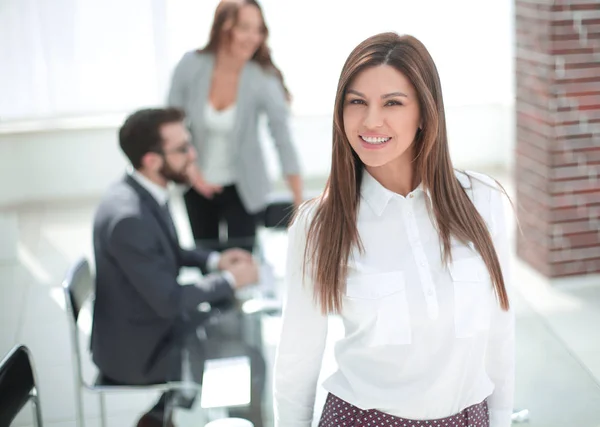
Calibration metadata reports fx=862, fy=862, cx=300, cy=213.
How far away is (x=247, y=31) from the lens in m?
3.51

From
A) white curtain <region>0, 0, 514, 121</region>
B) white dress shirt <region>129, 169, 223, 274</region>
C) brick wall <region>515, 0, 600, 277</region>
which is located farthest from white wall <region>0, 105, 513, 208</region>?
white dress shirt <region>129, 169, 223, 274</region>

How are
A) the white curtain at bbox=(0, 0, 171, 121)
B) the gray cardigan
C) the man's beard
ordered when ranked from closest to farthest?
the man's beard, the gray cardigan, the white curtain at bbox=(0, 0, 171, 121)

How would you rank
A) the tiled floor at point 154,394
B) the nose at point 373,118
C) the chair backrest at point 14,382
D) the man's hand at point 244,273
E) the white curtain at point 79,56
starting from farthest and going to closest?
the white curtain at point 79,56 → the man's hand at point 244,273 → the tiled floor at point 154,394 → the chair backrest at point 14,382 → the nose at point 373,118

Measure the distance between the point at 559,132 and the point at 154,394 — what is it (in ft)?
8.76

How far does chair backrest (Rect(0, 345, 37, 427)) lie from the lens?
2018mm

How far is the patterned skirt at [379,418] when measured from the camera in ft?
5.26

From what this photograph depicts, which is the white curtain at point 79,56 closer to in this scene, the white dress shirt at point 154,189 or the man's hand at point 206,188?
the man's hand at point 206,188

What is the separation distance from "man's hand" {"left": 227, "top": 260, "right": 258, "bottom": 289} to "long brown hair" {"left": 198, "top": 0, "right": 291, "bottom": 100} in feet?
3.88

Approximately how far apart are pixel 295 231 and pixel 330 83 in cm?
523

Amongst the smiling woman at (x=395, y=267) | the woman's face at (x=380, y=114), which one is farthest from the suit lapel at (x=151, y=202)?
the woman's face at (x=380, y=114)

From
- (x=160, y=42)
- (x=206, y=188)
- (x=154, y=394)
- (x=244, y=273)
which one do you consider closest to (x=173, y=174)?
(x=244, y=273)

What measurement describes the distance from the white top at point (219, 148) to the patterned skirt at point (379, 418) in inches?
82.8

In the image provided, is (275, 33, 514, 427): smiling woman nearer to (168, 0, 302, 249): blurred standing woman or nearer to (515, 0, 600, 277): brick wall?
(168, 0, 302, 249): blurred standing woman

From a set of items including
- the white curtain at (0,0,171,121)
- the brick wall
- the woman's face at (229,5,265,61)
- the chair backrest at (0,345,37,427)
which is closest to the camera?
the chair backrest at (0,345,37,427)
